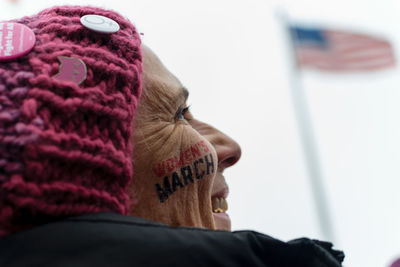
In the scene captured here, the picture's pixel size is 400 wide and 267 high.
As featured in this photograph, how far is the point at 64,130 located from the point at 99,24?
28cm

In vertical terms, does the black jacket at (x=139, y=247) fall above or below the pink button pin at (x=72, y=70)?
below

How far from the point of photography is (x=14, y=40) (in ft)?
2.83

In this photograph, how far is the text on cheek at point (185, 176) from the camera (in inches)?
37.5

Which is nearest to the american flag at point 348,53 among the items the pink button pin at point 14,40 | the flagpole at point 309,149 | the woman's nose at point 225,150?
the flagpole at point 309,149

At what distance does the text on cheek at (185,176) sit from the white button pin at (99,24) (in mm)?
345

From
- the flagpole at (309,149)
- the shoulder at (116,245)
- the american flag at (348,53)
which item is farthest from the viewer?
the flagpole at (309,149)

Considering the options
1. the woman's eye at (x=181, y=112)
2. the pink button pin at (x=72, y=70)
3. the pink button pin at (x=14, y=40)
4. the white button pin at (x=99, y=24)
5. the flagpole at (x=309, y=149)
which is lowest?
the flagpole at (x=309, y=149)

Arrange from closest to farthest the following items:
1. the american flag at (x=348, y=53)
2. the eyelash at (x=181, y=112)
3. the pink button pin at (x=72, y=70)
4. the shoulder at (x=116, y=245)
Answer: the shoulder at (x=116, y=245) < the pink button pin at (x=72, y=70) < the eyelash at (x=181, y=112) < the american flag at (x=348, y=53)

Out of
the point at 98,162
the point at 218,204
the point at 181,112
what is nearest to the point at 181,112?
the point at 181,112

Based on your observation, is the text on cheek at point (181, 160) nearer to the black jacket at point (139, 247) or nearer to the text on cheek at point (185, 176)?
the text on cheek at point (185, 176)

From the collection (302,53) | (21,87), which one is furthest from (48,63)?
(302,53)

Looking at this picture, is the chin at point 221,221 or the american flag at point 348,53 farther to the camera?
the american flag at point 348,53

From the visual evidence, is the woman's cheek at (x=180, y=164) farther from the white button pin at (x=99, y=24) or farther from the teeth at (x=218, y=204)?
the white button pin at (x=99, y=24)

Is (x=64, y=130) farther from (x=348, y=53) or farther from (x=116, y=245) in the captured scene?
(x=348, y=53)
